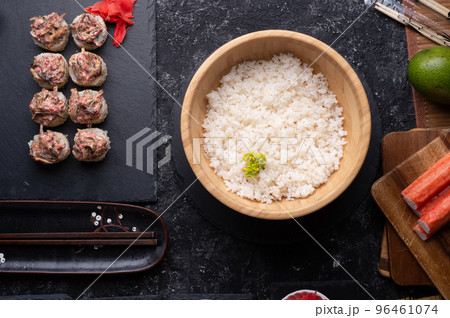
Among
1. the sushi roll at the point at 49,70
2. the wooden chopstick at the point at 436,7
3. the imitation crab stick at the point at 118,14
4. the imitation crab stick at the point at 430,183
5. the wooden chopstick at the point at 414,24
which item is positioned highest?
the wooden chopstick at the point at 436,7

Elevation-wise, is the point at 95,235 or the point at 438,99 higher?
the point at 438,99

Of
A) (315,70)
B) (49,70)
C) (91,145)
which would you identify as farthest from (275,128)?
(49,70)

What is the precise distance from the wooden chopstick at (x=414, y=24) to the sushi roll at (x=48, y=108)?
7.12 ft

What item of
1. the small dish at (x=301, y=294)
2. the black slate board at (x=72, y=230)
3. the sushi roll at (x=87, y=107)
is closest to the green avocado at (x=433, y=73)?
the small dish at (x=301, y=294)

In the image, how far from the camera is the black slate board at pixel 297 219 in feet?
8.30

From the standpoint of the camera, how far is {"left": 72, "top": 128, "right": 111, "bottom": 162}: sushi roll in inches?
100

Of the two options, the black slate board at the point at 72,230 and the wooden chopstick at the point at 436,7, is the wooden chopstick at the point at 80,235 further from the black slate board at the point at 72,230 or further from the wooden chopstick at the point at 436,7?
the wooden chopstick at the point at 436,7

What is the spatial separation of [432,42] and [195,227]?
1.95 m

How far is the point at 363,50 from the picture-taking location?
269cm

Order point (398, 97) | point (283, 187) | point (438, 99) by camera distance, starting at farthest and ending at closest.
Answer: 1. point (398, 97)
2. point (438, 99)
3. point (283, 187)

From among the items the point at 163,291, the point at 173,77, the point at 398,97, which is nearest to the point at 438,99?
the point at 398,97

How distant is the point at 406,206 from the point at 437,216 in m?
0.19

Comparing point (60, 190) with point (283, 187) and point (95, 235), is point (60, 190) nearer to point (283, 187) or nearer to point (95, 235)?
point (95, 235)

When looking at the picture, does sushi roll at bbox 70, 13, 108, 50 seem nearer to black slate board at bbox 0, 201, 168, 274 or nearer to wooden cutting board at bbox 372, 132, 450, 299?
black slate board at bbox 0, 201, 168, 274
